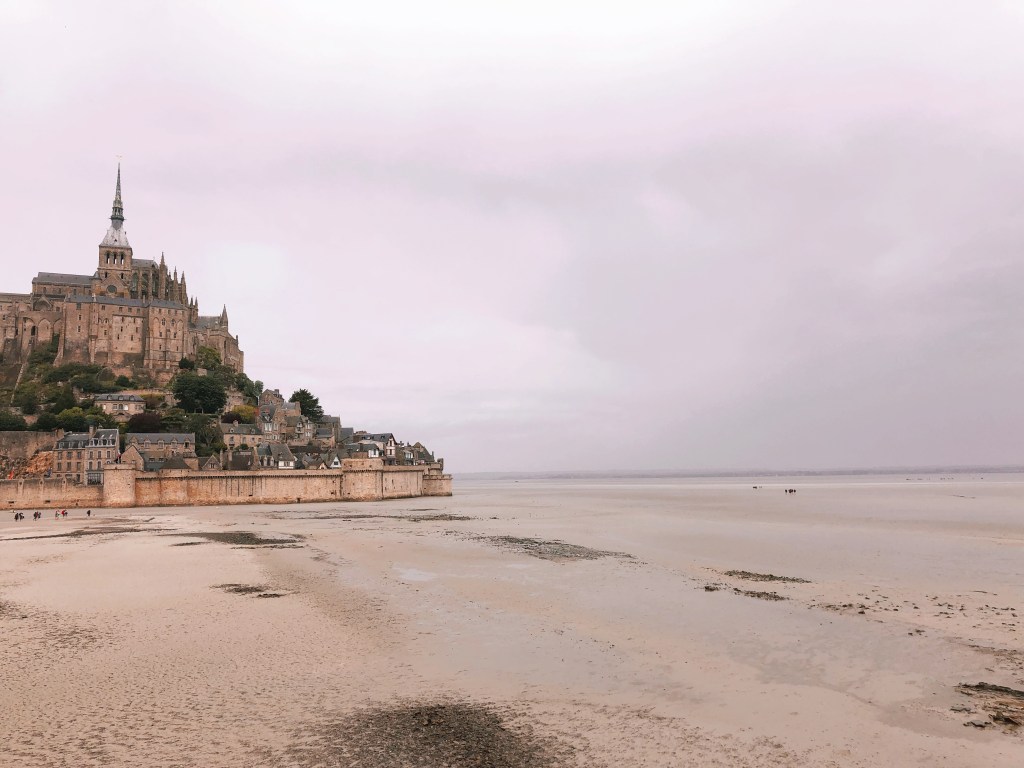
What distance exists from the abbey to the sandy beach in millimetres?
61460

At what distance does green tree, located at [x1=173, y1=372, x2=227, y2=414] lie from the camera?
71.2m

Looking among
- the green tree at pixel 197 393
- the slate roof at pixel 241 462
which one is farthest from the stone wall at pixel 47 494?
the green tree at pixel 197 393

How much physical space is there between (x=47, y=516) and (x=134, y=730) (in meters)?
47.8

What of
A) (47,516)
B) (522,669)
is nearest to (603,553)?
(522,669)

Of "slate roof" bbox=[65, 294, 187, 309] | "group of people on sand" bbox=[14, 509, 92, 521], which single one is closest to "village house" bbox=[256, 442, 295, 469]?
"group of people on sand" bbox=[14, 509, 92, 521]

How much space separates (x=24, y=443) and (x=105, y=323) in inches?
992

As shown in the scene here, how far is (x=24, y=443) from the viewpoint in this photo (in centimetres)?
5778

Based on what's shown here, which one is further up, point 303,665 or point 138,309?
point 138,309

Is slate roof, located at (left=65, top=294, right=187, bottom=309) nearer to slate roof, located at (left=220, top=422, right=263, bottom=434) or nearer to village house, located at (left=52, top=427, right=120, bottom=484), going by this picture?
slate roof, located at (left=220, top=422, right=263, bottom=434)

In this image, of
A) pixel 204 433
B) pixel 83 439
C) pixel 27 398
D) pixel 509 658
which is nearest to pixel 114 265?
pixel 27 398

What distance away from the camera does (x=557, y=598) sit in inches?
673

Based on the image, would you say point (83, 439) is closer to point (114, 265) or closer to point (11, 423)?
point (11, 423)

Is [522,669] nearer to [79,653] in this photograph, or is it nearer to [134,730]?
[134,730]

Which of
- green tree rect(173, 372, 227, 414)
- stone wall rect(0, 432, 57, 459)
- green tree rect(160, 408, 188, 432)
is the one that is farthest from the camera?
green tree rect(173, 372, 227, 414)
